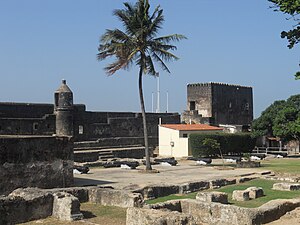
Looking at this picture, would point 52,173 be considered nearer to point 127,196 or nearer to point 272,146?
point 127,196

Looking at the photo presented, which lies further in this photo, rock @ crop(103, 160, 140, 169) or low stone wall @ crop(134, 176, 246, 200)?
rock @ crop(103, 160, 140, 169)

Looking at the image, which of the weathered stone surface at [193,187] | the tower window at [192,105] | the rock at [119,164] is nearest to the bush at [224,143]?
the rock at [119,164]

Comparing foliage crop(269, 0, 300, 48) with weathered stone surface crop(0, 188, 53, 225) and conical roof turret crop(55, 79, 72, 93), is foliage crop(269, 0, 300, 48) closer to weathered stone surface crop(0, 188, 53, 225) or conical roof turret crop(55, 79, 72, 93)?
weathered stone surface crop(0, 188, 53, 225)

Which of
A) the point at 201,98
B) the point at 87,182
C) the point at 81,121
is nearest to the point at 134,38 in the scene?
the point at 87,182

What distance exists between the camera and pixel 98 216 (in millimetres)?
11500

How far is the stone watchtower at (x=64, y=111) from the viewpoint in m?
32.2

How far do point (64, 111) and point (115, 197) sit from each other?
20259 millimetres

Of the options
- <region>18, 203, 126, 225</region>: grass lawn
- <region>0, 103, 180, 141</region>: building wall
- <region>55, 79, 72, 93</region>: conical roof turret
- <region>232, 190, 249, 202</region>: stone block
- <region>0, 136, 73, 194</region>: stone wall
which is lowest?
<region>18, 203, 126, 225</region>: grass lawn

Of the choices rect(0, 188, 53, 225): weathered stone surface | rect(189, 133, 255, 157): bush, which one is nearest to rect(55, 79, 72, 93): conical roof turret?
rect(189, 133, 255, 157): bush

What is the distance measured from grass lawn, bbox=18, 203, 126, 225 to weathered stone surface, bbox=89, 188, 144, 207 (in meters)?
0.23

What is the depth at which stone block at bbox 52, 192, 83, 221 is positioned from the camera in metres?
10.9

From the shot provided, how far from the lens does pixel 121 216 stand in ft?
37.1

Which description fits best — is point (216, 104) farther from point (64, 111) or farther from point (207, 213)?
point (207, 213)

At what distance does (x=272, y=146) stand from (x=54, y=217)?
35.0 metres
